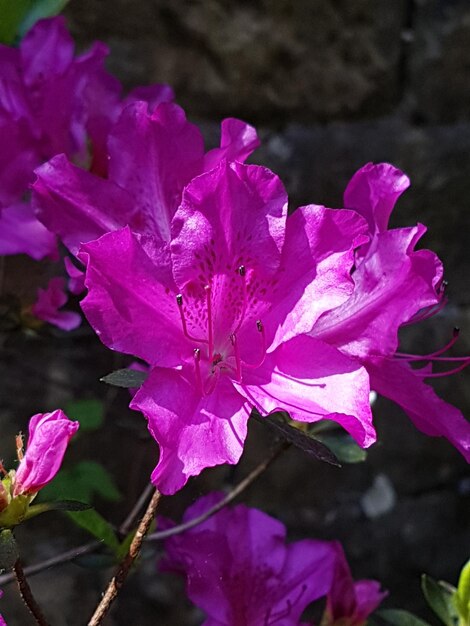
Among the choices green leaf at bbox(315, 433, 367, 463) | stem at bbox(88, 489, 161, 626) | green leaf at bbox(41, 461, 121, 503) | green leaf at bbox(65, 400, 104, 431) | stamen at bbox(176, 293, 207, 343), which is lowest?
green leaf at bbox(41, 461, 121, 503)

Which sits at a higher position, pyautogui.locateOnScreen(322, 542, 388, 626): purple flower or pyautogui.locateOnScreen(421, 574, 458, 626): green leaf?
pyautogui.locateOnScreen(421, 574, 458, 626): green leaf

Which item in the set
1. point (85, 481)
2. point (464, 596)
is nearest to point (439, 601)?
point (464, 596)

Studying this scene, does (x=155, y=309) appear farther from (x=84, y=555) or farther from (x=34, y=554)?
(x=34, y=554)

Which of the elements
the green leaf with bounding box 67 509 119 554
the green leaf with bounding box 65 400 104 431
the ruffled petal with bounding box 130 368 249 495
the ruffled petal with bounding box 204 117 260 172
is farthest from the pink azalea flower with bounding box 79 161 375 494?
the green leaf with bounding box 65 400 104 431

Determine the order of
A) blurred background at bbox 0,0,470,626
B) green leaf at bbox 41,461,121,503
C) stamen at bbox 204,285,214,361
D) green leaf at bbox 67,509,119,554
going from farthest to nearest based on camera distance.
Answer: blurred background at bbox 0,0,470,626, green leaf at bbox 41,461,121,503, green leaf at bbox 67,509,119,554, stamen at bbox 204,285,214,361

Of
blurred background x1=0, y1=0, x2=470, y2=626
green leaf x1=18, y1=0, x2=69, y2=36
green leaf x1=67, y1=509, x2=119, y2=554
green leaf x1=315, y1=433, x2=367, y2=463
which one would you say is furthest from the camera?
blurred background x1=0, y1=0, x2=470, y2=626

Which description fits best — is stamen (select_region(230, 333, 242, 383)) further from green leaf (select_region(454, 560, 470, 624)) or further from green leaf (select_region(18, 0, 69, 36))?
green leaf (select_region(18, 0, 69, 36))
